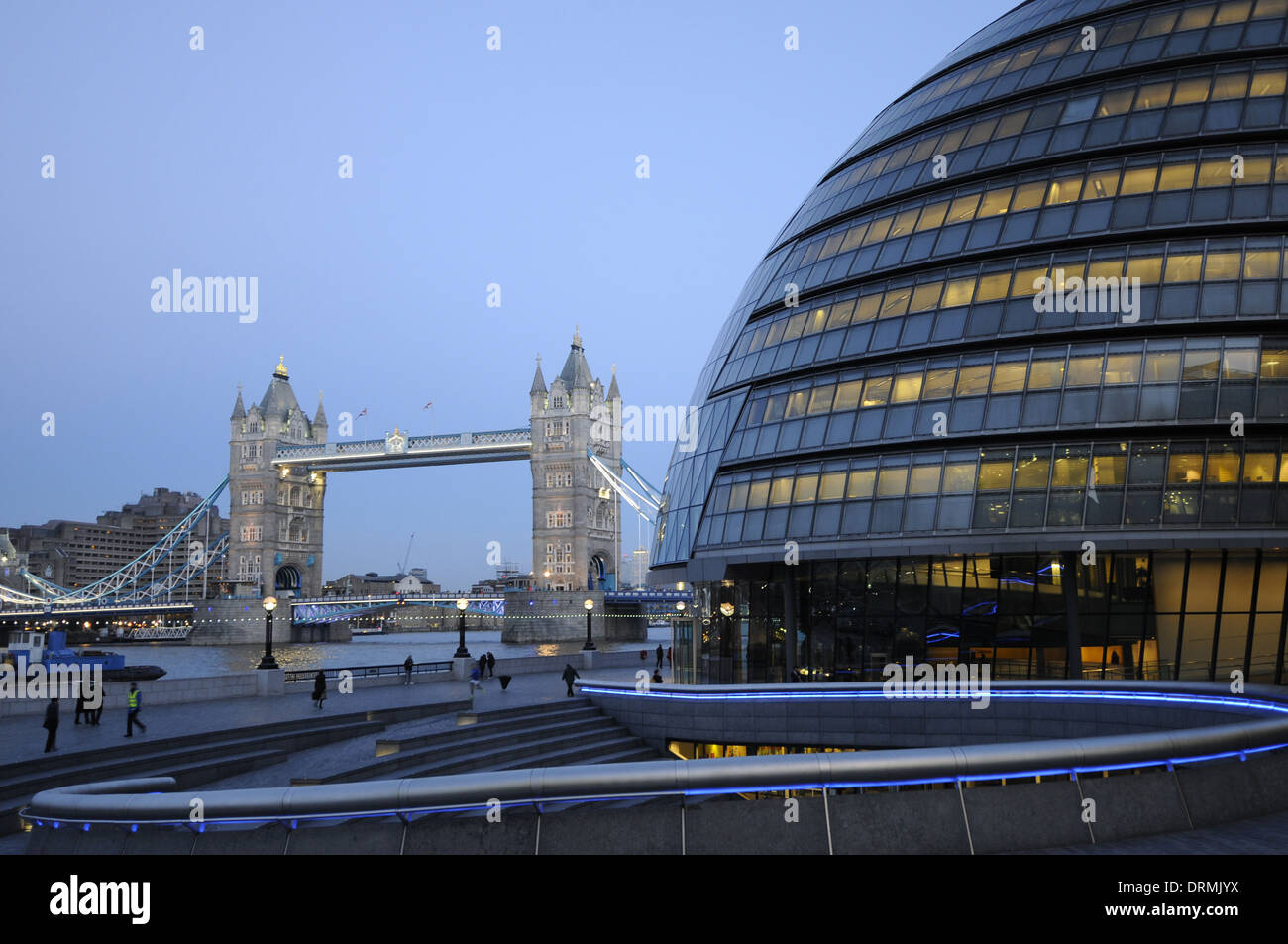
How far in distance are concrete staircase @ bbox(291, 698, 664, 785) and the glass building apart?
7.04m

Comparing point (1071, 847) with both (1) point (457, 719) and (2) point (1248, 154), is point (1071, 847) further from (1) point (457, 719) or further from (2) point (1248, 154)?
(2) point (1248, 154)

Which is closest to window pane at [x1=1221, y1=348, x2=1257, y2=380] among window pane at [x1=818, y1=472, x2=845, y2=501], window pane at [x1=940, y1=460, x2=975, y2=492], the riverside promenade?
window pane at [x1=940, y1=460, x2=975, y2=492]

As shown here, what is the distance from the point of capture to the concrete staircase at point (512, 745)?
1030 inches

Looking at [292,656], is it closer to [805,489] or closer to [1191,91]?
[805,489]

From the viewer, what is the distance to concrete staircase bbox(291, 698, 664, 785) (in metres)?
26.2

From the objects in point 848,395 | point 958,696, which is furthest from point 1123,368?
point 958,696

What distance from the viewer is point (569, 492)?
192625mm

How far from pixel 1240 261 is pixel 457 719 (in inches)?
1067

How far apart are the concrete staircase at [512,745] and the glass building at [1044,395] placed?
704cm

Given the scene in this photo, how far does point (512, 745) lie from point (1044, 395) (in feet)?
62.1

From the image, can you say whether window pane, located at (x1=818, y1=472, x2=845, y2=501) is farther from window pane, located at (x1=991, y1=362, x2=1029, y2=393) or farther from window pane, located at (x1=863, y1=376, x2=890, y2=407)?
window pane, located at (x1=991, y1=362, x2=1029, y2=393)

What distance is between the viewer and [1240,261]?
31.0 meters

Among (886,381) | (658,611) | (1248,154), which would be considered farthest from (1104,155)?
(658,611)

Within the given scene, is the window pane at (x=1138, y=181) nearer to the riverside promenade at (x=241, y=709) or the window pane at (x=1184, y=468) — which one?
the window pane at (x=1184, y=468)
